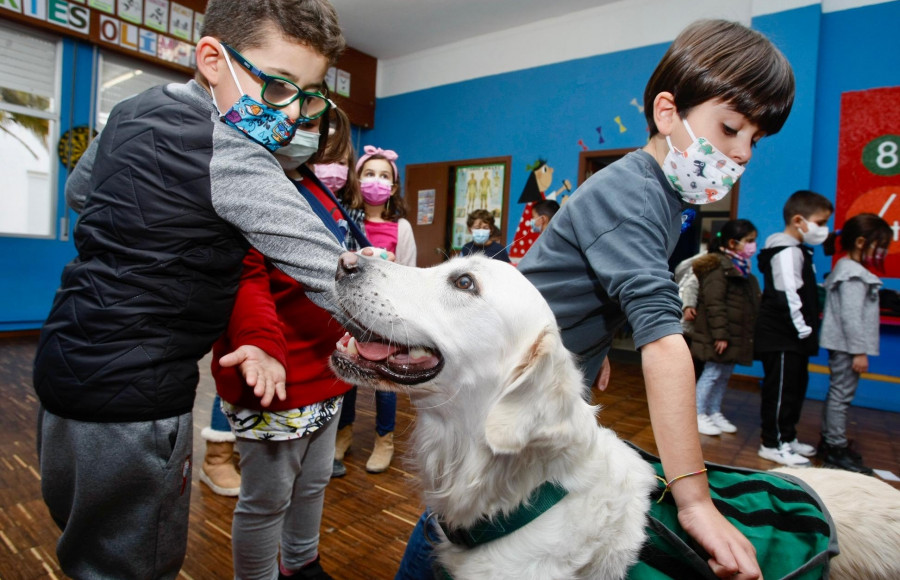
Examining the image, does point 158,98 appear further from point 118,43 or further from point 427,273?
point 118,43

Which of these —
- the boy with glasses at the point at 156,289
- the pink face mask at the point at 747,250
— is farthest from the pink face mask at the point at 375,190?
the pink face mask at the point at 747,250

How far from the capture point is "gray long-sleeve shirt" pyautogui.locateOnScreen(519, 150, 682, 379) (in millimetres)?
870

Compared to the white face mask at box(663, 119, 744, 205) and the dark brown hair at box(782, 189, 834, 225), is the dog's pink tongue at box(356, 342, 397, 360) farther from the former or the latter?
the dark brown hair at box(782, 189, 834, 225)

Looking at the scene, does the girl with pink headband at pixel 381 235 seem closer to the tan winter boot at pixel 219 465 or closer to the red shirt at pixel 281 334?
the tan winter boot at pixel 219 465

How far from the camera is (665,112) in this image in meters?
1.10

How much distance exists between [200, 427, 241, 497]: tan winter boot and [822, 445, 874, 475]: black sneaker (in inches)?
138

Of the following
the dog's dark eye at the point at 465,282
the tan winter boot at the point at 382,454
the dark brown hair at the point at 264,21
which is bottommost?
the tan winter boot at the point at 382,454

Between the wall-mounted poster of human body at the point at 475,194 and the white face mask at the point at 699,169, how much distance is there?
6.22 m

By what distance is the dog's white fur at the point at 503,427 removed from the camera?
887 millimetres

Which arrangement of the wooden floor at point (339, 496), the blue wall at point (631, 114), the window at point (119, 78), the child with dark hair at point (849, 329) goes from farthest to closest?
the window at point (119, 78)
the blue wall at point (631, 114)
the child with dark hair at point (849, 329)
the wooden floor at point (339, 496)

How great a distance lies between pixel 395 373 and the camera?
3.31 feet

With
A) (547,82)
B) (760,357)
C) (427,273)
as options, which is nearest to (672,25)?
(547,82)

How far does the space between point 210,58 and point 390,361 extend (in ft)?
2.38

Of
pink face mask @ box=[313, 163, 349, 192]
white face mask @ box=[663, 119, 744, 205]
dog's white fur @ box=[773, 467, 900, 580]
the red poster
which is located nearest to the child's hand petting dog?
white face mask @ box=[663, 119, 744, 205]
